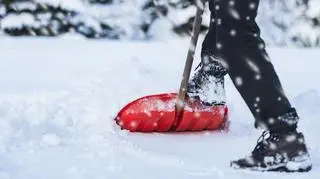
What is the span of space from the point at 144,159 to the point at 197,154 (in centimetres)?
25

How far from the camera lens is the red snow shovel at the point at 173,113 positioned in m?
3.15

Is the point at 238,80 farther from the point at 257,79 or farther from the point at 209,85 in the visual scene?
the point at 209,85

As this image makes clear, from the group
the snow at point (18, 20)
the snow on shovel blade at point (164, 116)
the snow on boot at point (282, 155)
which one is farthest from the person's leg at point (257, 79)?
the snow at point (18, 20)

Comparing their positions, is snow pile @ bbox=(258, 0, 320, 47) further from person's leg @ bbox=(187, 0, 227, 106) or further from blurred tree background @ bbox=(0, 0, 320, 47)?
person's leg @ bbox=(187, 0, 227, 106)

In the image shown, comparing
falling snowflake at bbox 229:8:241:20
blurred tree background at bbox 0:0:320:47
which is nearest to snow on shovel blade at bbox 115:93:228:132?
falling snowflake at bbox 229:8:241:20

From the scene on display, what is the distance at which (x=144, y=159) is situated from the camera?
2729 mm

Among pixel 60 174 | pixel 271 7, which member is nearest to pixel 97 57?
pixel 271 7

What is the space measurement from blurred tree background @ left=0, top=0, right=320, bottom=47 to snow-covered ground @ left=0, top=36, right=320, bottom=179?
383 millimetres

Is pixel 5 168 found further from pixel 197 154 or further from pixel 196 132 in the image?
pixel 196 132

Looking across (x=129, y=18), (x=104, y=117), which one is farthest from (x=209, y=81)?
(x=129, y=18)

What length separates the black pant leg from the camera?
2.52 metres

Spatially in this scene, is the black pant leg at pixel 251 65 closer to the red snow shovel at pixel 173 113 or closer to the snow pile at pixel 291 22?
the red snow shovel at pixel 173 113

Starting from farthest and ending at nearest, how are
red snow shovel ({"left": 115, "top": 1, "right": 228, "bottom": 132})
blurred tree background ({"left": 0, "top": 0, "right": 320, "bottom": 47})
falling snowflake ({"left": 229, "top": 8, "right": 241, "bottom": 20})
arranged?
blurred tree background ({"left": 0, "top": 0, "right": 320, "bottom": 47}) < red snow shovel ({"left": 115, "top": 1, "right": 228, "bottom": 132}) < falling snowflake ({"left": 229, "top": 8, "right": 241, "bottom": 20})

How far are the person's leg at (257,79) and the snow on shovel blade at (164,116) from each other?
0.66 metres
